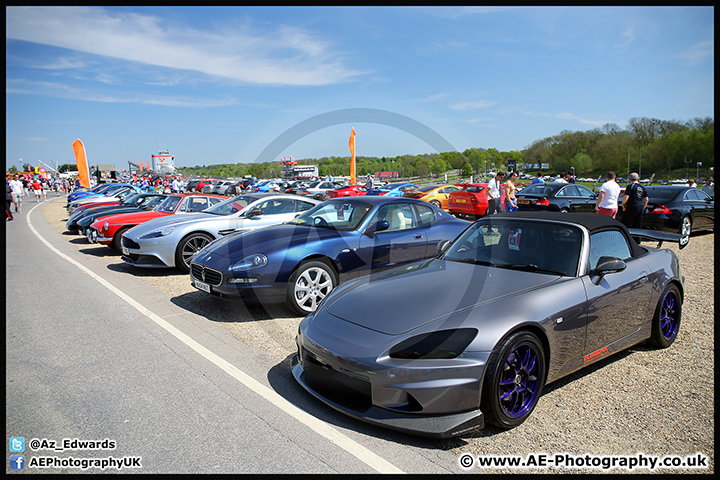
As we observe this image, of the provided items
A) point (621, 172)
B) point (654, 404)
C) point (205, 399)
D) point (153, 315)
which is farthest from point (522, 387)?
point (621, 172)

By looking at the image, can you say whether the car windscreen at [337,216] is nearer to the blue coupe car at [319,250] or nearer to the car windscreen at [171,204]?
the blue coupe car at [319,250]

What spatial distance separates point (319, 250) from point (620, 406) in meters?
3.51

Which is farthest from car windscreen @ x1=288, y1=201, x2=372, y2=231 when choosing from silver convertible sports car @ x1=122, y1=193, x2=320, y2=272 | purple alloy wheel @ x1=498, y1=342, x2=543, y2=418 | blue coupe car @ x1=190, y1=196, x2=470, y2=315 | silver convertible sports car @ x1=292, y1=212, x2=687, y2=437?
purple alloy wheel @ x1=498, y1=342, x2=543, y2=418

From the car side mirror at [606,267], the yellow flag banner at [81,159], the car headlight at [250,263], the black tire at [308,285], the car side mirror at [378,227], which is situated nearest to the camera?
the car side mirror at [606,267]

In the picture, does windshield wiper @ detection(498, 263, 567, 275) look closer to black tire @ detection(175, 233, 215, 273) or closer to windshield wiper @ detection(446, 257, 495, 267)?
windshield wiper @ detection(446, 257, 495, 267)

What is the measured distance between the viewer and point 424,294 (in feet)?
10.6

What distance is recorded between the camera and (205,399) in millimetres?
3170

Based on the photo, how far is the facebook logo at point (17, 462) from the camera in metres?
2.44

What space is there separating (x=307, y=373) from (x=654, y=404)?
8.52 ft

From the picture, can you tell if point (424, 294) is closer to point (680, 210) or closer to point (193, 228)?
point (193, 228)

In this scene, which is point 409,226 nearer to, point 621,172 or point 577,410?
point 577,410

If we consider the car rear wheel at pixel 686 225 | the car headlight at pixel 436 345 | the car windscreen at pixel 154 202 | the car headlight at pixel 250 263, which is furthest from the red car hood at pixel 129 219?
the car rear wheel at pixel 686 225

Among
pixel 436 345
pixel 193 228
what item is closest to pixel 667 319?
pixel 436 345

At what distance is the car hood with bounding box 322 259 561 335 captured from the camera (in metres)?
2.93
